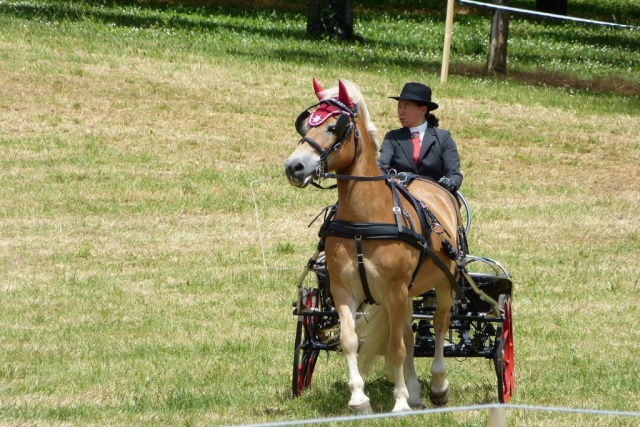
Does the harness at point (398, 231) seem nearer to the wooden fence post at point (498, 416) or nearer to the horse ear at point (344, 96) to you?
the horse ear at point (344, 96)

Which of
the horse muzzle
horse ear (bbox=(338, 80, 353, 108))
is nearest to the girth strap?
the horse muzzle

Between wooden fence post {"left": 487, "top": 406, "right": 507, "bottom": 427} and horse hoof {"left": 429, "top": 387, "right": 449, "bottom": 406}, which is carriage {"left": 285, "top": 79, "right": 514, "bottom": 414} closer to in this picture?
horse hoof {"left": 429, "top": 387, "right": 449, "bottom": 406}

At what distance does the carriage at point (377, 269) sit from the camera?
6902 millimetres

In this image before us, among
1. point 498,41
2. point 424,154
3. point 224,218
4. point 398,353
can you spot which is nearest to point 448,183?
point 424,154

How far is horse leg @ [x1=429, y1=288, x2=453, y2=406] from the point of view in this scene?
7.91 m

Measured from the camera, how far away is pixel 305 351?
8.08 m

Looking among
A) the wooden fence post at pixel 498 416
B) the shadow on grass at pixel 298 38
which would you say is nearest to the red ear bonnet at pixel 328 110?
the wooden fence post at pixel 498 416

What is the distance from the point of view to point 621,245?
1420cm

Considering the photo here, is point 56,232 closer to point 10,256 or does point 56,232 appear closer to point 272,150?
point 10,256

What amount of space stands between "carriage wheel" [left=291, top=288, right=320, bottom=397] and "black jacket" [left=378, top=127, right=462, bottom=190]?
122cm

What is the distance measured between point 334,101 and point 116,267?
20.5ft

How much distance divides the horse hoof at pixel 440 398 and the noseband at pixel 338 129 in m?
1.99

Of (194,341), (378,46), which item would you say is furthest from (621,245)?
(378,46)

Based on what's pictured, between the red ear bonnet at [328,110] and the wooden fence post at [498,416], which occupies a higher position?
the red ear bonnet at [328,110]
